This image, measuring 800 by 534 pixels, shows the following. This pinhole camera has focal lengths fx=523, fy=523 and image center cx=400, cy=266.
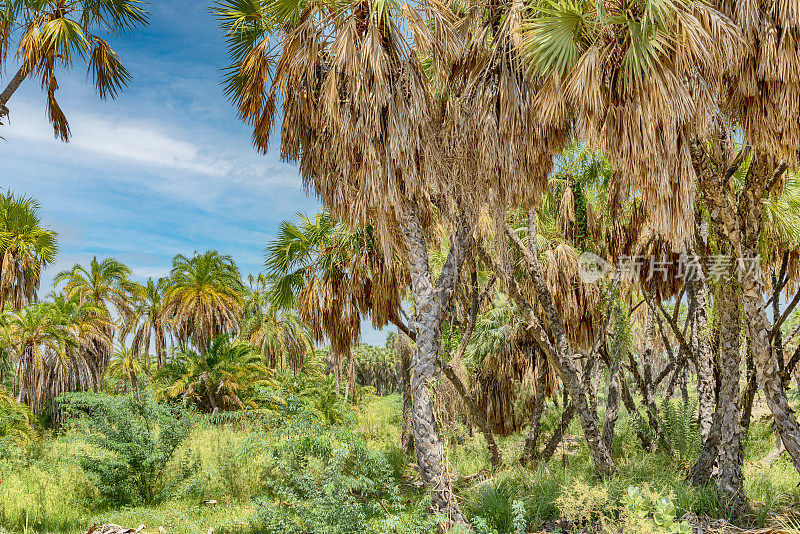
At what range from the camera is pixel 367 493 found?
7.53 meters

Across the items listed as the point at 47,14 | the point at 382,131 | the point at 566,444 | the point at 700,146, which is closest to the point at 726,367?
the point at 700,146

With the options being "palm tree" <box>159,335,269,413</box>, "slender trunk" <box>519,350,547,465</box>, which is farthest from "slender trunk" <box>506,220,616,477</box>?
"palm tree" <box>159,335,269,413</box>

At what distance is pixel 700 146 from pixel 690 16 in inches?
81.7

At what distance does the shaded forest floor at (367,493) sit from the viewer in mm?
5910

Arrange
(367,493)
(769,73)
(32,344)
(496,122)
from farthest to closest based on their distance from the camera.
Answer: (32,344) → (367,493) → (496,122) → (769,73)

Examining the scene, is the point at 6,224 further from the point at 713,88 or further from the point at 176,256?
the point at 713,88

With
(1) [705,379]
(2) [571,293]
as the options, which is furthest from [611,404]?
(2) [571,293]

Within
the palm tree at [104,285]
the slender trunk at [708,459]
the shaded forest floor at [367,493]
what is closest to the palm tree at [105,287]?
the palm tree at [104,285]

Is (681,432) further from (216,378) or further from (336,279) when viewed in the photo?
Answer: (216,378)

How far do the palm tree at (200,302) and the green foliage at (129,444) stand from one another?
417 inches

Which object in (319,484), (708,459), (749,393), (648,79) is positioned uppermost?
(648,79)

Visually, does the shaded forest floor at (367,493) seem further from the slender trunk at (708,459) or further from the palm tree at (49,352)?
the palm tree at (49,352)

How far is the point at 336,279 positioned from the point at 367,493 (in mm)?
4620

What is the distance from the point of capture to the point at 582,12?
5902 millimetres
